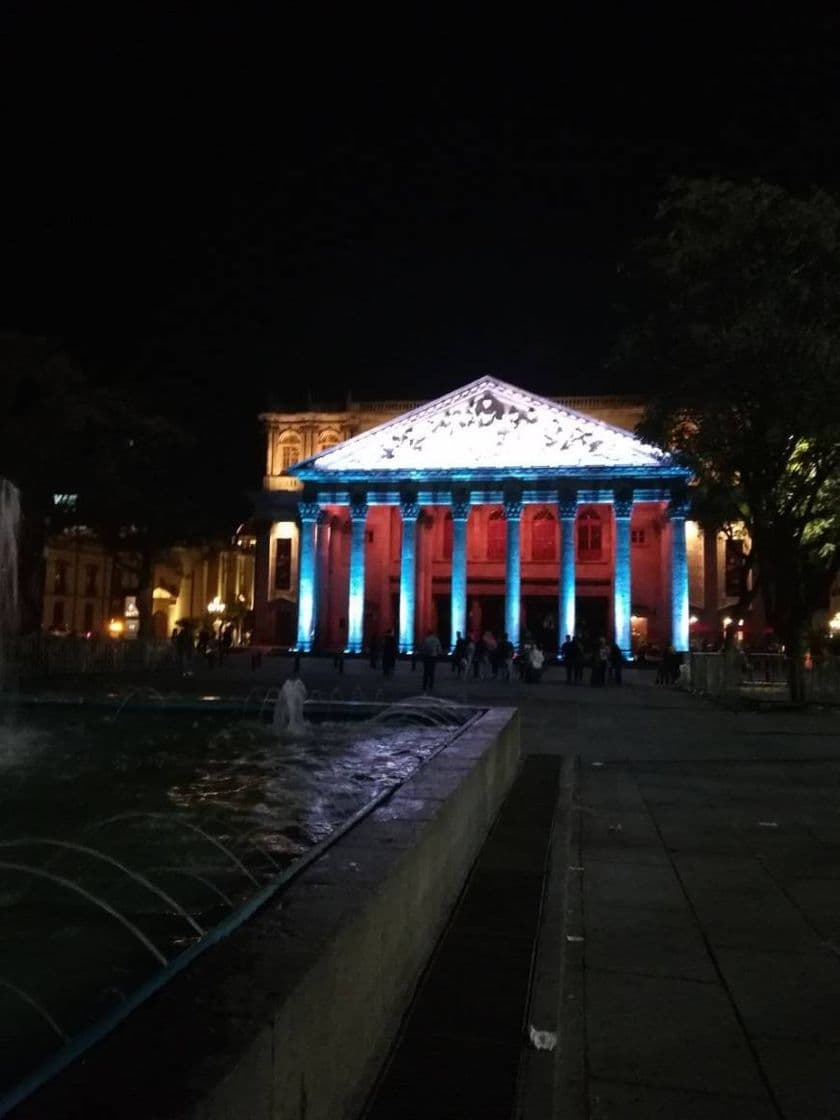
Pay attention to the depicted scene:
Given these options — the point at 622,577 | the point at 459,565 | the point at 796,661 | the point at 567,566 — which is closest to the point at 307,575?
the point at 459,565

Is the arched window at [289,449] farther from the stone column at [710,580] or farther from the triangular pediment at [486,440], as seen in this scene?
the stone column at [710,580]

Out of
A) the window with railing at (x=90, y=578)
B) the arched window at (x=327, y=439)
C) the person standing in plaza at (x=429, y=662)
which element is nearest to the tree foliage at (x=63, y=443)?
the person standing in plaza at (x=429, y=662)

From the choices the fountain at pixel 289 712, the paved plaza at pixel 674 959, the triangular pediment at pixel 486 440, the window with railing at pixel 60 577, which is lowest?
the paved plaza at pixel 674 959

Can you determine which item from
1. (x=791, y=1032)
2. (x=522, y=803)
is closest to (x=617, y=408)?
(x=522, y=803)

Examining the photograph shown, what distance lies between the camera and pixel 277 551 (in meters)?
62.6

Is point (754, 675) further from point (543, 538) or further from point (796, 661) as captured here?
point (543, 538)

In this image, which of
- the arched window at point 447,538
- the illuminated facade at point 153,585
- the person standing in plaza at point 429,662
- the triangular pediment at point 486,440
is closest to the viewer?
the person standing in plaza at point 429,662

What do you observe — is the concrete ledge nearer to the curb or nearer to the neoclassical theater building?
the curb

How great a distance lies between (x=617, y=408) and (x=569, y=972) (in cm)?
5817

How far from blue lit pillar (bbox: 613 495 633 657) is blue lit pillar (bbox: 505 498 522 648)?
504cm

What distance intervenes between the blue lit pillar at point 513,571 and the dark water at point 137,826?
3724 centimetres

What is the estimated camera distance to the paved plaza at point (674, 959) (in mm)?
3338

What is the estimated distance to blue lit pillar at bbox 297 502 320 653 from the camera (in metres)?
53.4

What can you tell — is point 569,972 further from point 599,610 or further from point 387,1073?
point 599,610
